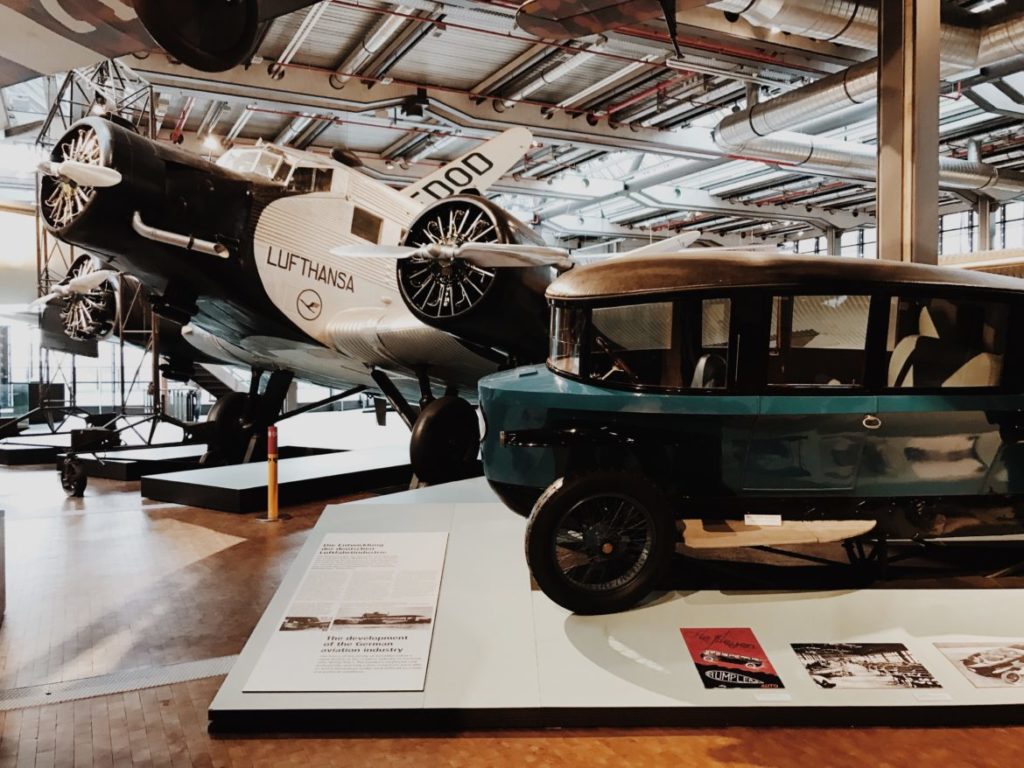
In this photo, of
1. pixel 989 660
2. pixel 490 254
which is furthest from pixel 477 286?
pixel 989 660

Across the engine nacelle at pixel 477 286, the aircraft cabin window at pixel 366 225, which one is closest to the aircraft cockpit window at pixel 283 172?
the aircraft cabin window at pixel 366 225

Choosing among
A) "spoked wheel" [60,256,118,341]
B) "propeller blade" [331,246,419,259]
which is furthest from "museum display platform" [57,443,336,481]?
"propeller blade" [331,246,419,259]

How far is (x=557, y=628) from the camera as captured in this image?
3.25m

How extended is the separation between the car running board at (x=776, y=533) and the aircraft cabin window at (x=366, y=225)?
6.18 m

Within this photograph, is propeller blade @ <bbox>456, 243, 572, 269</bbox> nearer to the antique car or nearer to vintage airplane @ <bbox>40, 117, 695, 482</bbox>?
vintage airplane @ <bbox>40, 117, 695, 482</bbox>

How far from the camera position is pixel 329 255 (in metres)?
8.53

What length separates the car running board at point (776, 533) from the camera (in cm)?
344

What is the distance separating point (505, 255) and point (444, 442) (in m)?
2.16

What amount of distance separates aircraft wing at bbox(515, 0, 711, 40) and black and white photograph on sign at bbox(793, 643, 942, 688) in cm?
287

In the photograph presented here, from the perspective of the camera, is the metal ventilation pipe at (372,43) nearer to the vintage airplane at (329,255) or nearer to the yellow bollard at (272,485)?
the vintage airplane at (329,255)

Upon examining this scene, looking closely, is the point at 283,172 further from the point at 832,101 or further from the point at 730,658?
the point at 730,658

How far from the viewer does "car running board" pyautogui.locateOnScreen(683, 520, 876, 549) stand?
3.44 m

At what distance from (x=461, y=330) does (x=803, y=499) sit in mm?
4162

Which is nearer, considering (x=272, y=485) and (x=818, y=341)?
(x=818, y=341)
